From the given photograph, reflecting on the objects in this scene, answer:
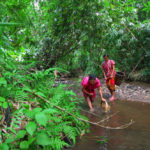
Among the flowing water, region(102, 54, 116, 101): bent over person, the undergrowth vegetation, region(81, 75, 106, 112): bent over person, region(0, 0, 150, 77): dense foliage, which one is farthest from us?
region(0, 0, 150, 77): dense foliage

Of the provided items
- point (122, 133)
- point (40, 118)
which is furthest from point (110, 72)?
point (40, 118)

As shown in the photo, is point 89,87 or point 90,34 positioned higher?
point 90,34

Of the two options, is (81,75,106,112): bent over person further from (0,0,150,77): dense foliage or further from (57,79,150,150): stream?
(0,0,150,77): dense foliage

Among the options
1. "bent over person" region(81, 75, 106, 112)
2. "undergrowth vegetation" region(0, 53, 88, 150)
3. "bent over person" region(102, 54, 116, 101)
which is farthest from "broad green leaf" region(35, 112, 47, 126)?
"bent over person" region(102, 54, 116, 101)

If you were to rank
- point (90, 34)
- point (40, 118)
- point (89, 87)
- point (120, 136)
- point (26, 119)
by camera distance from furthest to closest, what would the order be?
point (90, 34) → point (89, 87) → point (120, 136) → point (26, 119) → point (40, 118)

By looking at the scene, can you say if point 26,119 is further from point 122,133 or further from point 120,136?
point 122,133

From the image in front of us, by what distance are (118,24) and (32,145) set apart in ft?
21.4

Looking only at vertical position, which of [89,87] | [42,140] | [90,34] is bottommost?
[42,140]

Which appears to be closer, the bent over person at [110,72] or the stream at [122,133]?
the stream at [122,133]

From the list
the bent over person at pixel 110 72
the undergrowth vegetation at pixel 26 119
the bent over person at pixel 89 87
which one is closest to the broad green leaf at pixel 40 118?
the undergrowth vegetation at pixel 26 119

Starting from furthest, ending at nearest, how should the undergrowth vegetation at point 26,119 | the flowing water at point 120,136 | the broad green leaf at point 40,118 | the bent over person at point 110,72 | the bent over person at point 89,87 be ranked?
the bent over person at point 110,72 < the bent over person at point 89,87 < the flowing water at point 120,136 < the undergrowth vegetation at point 26,119 < the broad green leaf at point 40,118

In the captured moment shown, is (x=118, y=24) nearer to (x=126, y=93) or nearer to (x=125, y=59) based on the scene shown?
(x=125, y=59)

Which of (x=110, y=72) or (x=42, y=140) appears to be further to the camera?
(x=110, y=72)

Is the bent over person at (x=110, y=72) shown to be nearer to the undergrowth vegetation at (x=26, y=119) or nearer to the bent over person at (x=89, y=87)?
the bent over person at (x=89, y=87)
